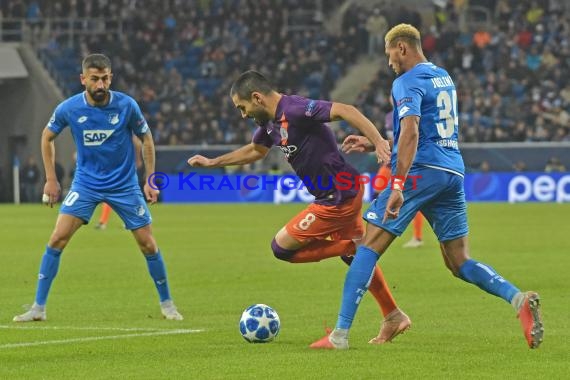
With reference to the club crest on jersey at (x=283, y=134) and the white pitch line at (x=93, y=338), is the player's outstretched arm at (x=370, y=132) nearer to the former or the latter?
the club crest on jersey at (x=283, y=134)

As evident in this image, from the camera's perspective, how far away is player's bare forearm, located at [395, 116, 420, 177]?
8.76 metres

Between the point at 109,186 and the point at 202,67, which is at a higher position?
the point at 109,186

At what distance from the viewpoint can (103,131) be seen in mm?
11641

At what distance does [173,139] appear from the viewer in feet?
138

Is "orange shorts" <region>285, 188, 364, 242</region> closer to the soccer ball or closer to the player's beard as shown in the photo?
the soccer ball

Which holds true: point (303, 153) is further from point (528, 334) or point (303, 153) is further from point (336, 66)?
point (336, 66)

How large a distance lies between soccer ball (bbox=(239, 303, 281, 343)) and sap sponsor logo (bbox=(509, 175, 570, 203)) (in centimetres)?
2835

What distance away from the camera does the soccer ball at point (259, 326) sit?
9570 millimetres

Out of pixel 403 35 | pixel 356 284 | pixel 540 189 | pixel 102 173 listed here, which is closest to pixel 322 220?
pixel 356 284

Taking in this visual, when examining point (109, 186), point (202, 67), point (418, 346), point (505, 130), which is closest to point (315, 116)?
point (418, 346)

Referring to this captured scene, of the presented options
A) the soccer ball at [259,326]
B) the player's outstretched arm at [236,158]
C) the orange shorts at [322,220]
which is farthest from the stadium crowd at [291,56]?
the soccer ball at [259,326]

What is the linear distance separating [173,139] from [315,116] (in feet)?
108

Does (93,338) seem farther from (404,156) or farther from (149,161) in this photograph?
(404,156)

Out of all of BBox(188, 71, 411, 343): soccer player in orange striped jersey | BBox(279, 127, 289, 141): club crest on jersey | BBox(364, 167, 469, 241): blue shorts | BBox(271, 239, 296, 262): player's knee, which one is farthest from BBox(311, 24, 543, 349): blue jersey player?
BBox(271, 239, 296, 262): player's knee
